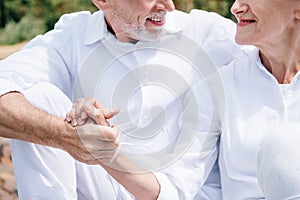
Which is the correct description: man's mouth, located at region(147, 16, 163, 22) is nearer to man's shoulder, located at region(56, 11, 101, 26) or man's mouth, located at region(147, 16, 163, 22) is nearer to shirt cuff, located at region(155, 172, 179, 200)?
man's shoulder, located at region(56, 11, 101, 26)

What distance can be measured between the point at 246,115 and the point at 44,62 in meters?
0.68

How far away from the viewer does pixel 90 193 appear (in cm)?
212

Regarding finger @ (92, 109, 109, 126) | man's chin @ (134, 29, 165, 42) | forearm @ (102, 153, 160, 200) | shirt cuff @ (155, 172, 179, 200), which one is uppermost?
finger @ (92, 109, 109, 126)

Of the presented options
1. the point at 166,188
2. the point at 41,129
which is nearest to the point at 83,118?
the point at 41,129

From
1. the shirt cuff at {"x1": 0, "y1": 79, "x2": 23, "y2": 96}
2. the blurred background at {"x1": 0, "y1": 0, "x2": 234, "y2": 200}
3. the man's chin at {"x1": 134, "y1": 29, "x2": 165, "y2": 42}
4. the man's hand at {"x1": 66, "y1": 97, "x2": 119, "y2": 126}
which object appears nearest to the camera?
the man's hand at {"x1": 66, "y1": 97, "x2": 119, "y2": 126}

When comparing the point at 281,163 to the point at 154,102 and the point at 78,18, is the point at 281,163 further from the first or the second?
the point at 78,18

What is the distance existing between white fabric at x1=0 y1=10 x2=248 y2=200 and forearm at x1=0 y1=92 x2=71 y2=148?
3 centimetres

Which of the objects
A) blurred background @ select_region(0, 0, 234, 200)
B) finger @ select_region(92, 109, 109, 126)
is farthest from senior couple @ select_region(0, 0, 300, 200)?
blurred background @ select_region(0, 0, 234, 200)

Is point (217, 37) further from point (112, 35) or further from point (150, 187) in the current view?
point (150, 187)

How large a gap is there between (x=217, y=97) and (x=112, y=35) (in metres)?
0.46

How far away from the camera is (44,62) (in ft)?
7.53

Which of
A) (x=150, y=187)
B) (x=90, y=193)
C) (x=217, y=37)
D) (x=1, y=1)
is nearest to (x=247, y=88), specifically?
(x=217, y=37)

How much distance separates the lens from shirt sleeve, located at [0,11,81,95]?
7.31ft

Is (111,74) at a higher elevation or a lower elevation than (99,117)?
lower
